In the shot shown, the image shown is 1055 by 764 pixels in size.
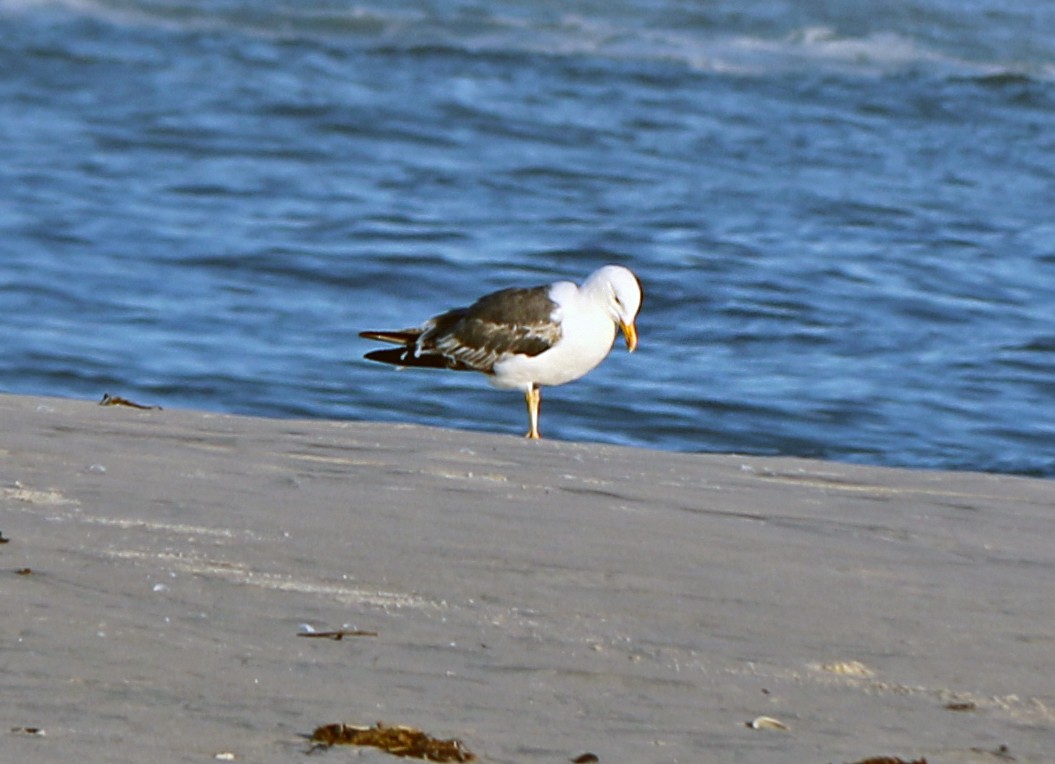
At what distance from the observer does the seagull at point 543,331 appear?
6.88 m

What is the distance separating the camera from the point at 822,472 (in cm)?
546

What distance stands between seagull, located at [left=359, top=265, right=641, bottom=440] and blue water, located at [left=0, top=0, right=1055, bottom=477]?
992mm

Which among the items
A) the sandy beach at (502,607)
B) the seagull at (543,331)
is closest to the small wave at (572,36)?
the seagull at (543,331)

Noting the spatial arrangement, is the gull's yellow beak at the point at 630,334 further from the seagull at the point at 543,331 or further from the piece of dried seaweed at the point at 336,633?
the piece of dried seaweed at the point at 336,633

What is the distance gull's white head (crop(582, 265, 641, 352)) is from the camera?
6.90 m

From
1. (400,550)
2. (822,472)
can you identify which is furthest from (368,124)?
(400,550)

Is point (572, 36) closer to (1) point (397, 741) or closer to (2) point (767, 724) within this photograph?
(2) point (767, 724)

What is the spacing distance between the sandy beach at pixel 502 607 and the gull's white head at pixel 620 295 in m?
1.73

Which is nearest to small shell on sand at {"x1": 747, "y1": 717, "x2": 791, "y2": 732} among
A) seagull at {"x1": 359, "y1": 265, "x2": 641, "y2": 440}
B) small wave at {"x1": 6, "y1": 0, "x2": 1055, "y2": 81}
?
seagull at {"x1": 359, "y1": 265, "x2": 641, "y2": 440}

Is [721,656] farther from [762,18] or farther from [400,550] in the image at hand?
[762,18]

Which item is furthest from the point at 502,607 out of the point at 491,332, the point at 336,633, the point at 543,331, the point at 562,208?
the point at 562,208

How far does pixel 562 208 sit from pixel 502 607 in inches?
364

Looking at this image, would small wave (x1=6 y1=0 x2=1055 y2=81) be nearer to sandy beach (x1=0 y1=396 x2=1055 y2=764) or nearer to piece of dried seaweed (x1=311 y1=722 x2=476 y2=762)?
sandy beach (x1=0 y1=396 x2=1055 y2=764)

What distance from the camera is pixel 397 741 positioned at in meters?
3.01
